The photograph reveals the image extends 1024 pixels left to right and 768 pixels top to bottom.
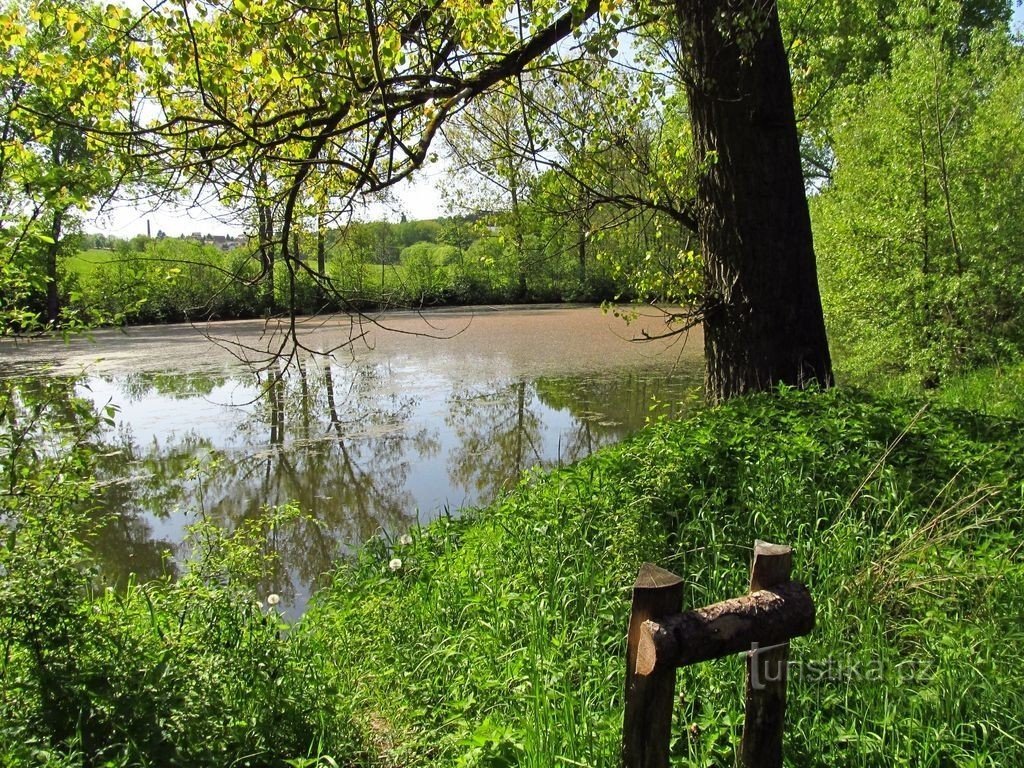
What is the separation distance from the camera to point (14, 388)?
2609 millimetres

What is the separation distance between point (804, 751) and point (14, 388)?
310 cm

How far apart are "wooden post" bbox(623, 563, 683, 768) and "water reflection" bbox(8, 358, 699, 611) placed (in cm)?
282

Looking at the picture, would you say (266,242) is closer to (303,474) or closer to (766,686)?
(303,474)

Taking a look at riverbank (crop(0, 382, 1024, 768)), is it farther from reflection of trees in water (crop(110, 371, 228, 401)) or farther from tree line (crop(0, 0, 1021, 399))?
reflection of trees in water (crop(110, 371, 228, 401))

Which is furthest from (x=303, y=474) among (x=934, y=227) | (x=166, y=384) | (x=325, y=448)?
(x=934, y=227)

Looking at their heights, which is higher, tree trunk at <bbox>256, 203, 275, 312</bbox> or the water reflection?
tree trunk at <bbox>256, 203, 275, 312</bbox>

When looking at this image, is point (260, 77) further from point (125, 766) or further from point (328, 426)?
point (328, 426)

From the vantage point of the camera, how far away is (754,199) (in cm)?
508

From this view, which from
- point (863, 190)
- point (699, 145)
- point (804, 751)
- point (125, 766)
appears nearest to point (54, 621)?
point (125, 766)

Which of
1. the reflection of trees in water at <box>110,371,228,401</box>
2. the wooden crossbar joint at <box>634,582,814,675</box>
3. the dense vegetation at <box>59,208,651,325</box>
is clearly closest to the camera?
the wooden crossbar joint at <box>634,582,814,675</box>

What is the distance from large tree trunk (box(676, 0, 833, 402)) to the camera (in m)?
5.02

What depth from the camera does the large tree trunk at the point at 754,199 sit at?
16.5 feet

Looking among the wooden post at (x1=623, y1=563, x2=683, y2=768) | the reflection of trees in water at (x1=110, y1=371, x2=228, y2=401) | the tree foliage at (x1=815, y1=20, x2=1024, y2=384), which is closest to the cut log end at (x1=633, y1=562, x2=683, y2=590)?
the wooden post at (x1=623, y1=563, x2=683, y2=768)

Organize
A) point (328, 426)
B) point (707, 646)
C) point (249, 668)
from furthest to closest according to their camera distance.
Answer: point (328, 426) → point (249, 668) → point (707, 646)
